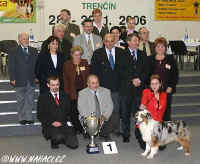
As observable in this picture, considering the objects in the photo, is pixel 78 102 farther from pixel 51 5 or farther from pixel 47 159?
pixel 51 5

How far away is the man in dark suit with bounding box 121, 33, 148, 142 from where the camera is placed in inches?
206

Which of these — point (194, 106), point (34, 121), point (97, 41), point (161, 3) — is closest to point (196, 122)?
point (194, 106)

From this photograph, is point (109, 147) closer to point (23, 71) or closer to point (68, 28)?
point (23, 71)

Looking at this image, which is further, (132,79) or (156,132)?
(132,79)

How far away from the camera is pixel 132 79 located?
5281 mm

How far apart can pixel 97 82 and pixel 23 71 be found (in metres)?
1.35

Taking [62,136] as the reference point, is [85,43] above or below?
above

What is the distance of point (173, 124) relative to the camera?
190 inches

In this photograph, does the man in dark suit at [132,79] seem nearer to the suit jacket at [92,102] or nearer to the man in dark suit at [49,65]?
the suit jacket at [92,102]

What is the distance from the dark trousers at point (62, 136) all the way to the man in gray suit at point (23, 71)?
3.03 ft

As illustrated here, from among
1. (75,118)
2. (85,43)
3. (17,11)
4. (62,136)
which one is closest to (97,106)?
(75,118)

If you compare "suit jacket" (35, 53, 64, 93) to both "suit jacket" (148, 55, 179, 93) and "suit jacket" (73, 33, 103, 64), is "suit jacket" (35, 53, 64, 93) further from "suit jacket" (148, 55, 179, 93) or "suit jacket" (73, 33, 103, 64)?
"suit jacket" (148, 55, 179, 93)

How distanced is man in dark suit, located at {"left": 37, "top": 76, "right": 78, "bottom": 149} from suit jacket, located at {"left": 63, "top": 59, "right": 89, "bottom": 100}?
213 millimetres

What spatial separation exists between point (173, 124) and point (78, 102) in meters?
1.43
